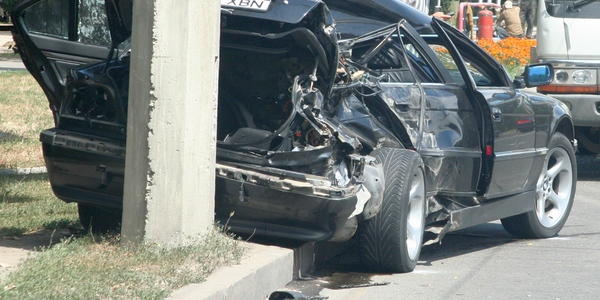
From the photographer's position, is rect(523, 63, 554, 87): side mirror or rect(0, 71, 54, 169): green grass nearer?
rect(523, 63, 554, 87): side mirror

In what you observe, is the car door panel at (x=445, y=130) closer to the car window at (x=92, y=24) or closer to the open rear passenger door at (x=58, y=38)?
the open rear passenger door at (x=58, y=38)

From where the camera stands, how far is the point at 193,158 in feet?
16.9

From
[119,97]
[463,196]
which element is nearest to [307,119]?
[119,97]

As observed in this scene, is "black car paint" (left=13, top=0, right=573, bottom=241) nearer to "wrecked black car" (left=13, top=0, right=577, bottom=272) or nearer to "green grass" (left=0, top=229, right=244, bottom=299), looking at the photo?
"wrecked black car" (left=13, top=0, right=577, bottom=272)

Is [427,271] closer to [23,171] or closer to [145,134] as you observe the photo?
[145,134]

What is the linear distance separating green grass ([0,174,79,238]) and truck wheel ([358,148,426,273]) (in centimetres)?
239

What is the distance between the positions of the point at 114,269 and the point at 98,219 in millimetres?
1918

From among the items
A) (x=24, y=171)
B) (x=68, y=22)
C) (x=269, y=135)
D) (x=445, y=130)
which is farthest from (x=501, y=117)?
(x=24, y=171)

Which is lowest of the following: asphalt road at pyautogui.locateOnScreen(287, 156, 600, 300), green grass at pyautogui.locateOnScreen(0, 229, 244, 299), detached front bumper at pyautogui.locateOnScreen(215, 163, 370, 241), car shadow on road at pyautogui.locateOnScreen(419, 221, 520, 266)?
car shadow on road at pyautogui.locateOnScreen(419, 221, 520, 266)

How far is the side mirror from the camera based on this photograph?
7.52m

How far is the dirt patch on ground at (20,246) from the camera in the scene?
4973 millimetres

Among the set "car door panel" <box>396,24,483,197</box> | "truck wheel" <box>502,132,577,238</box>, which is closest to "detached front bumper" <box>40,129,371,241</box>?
"car door panel" <box>396,24,483,197</box>

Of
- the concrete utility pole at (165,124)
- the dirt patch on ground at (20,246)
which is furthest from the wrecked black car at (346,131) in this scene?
the concrete utility pole at (165,124)

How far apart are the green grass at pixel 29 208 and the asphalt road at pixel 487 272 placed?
6.86 ft
